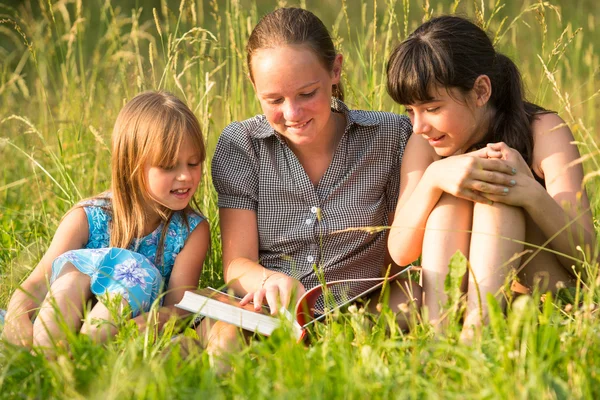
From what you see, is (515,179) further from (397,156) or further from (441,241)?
(397,156)

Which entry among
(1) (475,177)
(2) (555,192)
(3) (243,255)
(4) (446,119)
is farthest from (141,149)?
(2) (555,192)

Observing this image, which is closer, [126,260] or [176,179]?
[126,260]

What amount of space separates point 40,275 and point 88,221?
0.77ft

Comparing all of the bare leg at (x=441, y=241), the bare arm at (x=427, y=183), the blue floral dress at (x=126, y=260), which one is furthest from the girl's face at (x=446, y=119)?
the blue floral dress at (x=126, y=260)

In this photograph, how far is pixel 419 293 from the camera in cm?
248

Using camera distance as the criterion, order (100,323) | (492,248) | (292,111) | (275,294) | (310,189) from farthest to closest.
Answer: (310,189), (292,111), (275,294), (492,248), (100,323)

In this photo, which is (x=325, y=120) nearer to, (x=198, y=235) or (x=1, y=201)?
(x=198, y=235)

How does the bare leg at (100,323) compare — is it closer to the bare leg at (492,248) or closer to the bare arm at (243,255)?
the bare arm at (243,255)

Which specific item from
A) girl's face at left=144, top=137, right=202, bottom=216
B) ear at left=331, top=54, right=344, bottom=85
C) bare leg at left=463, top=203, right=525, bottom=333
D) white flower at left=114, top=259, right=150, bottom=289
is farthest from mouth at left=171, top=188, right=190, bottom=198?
bare leg at left=463, top=203, right=525, bottom=333

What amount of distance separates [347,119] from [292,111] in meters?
0.32

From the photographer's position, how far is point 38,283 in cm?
254

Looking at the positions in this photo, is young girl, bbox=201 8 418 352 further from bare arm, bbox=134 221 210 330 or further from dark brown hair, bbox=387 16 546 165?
dark brown hair, bbox=387 16 546 165

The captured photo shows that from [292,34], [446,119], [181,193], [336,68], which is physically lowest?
[181,193]

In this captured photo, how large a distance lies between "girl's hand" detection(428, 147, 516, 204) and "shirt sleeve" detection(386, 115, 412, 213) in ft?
1.65
